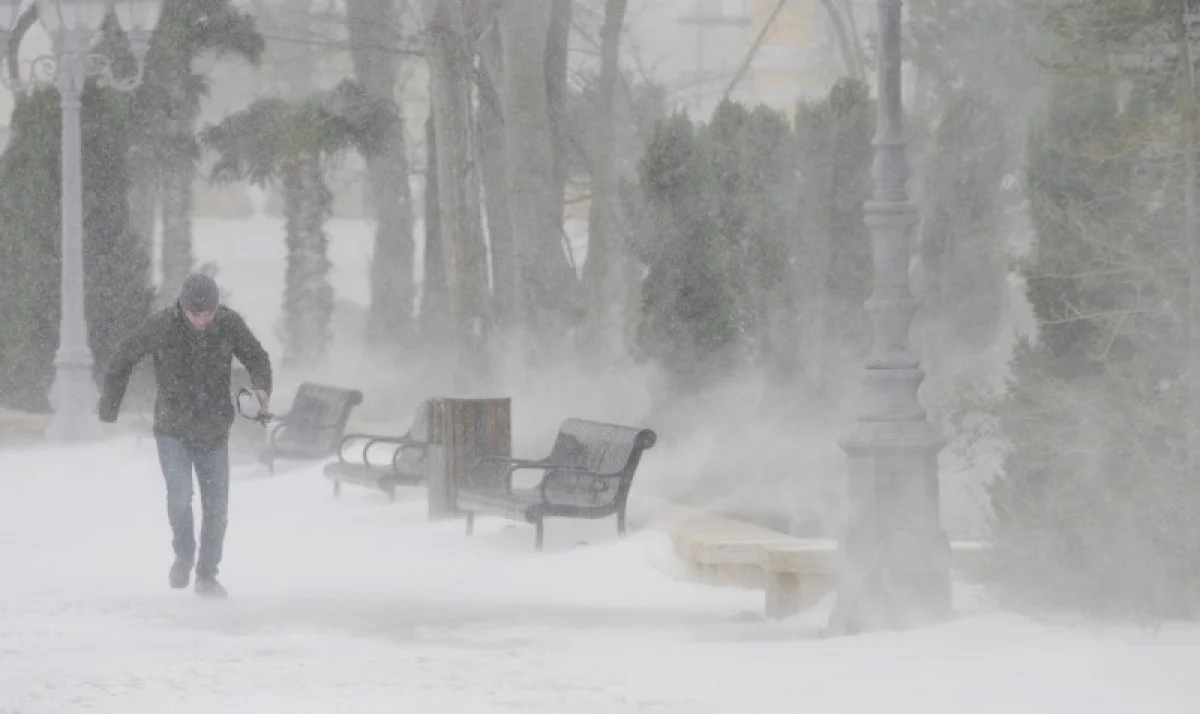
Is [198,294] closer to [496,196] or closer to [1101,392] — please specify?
[1101,392]

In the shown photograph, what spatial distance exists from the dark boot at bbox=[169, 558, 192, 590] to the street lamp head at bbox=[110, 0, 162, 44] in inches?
507

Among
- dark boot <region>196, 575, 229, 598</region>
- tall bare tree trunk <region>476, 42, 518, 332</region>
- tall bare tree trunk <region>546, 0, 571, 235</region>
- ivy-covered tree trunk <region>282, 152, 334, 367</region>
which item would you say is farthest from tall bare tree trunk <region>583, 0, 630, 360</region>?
dark boot <region>196, 575, 229, 598</region>

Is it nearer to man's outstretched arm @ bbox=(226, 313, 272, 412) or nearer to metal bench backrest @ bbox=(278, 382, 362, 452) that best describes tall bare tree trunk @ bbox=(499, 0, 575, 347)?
metal bench backrest @ bbox=(278, 382, 362, 452)

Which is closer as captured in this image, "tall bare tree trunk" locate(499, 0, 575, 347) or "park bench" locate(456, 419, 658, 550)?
"park bench" locate(456, 419, 658, 550)

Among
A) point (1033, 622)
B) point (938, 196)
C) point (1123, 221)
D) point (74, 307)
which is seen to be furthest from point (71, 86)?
point (1033, 622)

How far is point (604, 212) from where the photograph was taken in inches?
1364

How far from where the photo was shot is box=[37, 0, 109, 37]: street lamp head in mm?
25906

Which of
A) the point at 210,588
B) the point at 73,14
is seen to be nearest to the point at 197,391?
the point at 210,588

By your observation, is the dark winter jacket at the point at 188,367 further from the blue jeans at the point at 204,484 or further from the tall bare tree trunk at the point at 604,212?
the tall bare tree trunk at the point at 604,212

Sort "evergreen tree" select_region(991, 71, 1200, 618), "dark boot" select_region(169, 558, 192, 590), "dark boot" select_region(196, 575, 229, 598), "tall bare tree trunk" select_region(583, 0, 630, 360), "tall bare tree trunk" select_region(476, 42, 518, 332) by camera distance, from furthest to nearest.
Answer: "tall bare tree trunk" select_region(476, 42, 518, 332), "tall bare tree trunk" select_region(583, 0, 630, 360), "dark boot" select_region(169, 558, 192, 590), "dark boot" select_region(196, 575, 229, 598), "evergreen tree" select_region(991, 71, 1200, 618)

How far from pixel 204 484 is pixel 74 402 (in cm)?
1184

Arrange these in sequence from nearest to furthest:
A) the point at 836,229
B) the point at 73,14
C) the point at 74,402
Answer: the point at 836,229, the point at 74,402, the point at 73,14

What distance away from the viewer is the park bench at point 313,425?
874 inches


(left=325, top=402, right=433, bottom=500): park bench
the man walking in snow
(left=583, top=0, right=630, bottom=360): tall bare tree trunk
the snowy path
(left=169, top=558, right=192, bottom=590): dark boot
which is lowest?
the snowy path
